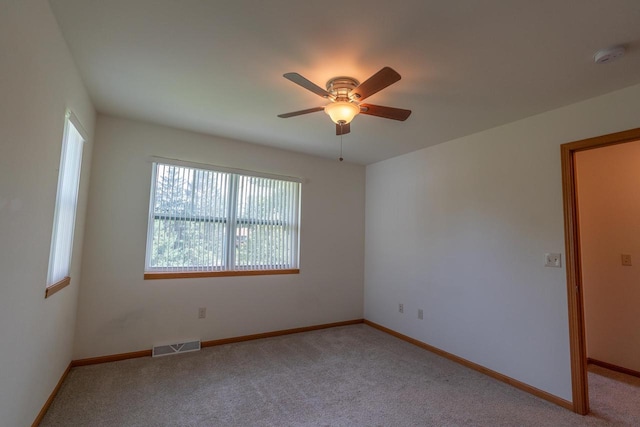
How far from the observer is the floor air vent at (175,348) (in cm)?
321

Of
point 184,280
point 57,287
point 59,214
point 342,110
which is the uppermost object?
point 342,110

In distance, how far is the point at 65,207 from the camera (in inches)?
93.4

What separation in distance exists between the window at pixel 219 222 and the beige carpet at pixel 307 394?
1.00 metres

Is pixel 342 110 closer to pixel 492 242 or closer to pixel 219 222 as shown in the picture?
pixel 492 242

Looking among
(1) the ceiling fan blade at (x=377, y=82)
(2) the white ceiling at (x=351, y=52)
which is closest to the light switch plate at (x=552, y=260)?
(2) the white ceiling at (x=351, y=52)

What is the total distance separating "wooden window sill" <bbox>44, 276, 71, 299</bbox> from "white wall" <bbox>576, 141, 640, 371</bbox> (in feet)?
16.3

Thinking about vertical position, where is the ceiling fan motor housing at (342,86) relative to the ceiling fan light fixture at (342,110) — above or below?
above

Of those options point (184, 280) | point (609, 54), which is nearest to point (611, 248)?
point (609, 54)

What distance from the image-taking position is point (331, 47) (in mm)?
1892

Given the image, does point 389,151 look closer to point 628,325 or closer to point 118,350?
point 628,325

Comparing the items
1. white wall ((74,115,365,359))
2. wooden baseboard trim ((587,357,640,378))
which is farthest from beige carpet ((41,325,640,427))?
white wall ((74,115,365,359))

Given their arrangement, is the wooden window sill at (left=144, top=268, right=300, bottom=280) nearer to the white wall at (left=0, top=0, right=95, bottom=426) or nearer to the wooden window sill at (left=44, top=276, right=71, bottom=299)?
the wooden window sill at (left=44, top=276, right=71, bottom=299)

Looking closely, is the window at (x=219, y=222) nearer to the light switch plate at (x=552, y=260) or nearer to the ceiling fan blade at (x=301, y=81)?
the ceiling fan blade at (x=301, y=81)

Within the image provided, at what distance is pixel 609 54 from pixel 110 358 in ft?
15.3
